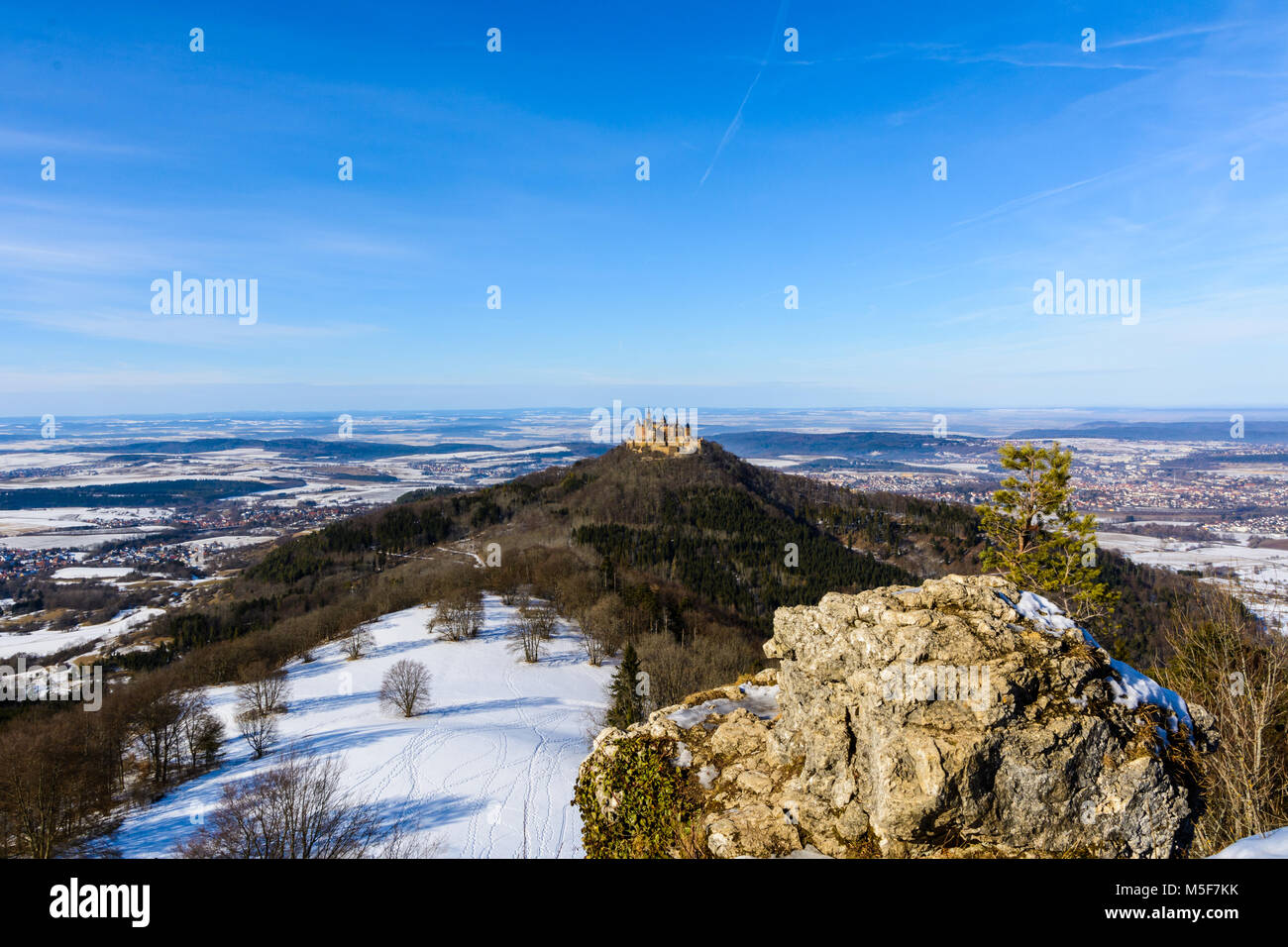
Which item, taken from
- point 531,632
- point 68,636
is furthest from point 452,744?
point 68,636

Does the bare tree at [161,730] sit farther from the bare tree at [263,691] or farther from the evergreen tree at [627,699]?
the evergreen tree at [627,699]

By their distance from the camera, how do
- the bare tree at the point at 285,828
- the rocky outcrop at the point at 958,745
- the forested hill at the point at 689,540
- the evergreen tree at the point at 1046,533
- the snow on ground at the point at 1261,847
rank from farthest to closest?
the forested hill at the point at 689,540
the evergreen tree at the point at 1046,533
the bare tree at the point at 285,828
the rocky outcrop at the point at 958,745
the snow on ground at the point at 1261,847

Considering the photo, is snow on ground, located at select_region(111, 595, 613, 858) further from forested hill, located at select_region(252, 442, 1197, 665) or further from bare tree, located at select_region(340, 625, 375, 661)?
forested hill, located at select_region(252, 442, 1197, 665)

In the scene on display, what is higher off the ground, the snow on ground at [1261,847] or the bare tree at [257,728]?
the snow on ground at [1261,847]

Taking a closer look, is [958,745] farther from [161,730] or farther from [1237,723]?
[161,730]

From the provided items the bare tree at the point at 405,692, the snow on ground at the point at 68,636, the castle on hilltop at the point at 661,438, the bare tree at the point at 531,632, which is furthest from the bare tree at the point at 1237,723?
the castle on hilltop at the point at 661,438
